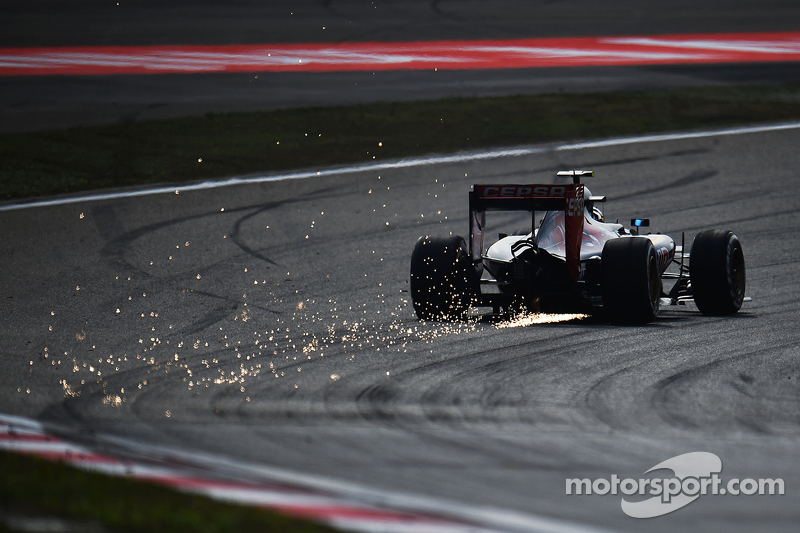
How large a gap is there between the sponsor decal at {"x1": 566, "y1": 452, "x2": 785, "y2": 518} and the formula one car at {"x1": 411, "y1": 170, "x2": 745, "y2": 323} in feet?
11.9

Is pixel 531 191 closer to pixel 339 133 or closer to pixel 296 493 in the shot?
pixel 296 493

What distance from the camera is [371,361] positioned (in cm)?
739

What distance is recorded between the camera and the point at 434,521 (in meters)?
4.34

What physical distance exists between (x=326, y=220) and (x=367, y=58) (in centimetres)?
994

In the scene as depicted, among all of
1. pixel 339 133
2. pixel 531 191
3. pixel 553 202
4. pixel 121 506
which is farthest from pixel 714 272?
pixel 339 133

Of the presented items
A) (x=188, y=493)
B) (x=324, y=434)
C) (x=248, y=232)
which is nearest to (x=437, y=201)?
(x=248, y=232)

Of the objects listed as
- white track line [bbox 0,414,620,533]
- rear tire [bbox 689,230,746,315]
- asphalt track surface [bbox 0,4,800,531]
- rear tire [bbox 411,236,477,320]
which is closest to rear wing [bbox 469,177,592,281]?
rear tire [bbox 411,236,477,320]

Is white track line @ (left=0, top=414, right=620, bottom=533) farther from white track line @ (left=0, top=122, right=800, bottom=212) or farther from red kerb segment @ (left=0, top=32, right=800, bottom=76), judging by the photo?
red kerb segment @ (left=0, top=32, right=800, bottom=76)

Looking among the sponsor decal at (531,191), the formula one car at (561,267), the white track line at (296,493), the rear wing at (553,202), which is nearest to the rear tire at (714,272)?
the formula one car at (561,267)

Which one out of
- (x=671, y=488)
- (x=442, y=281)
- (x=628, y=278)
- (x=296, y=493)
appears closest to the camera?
(x=296, y=493)

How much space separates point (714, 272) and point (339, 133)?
10.2m

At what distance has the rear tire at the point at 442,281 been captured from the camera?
29.9ft

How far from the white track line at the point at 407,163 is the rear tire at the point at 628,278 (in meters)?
8.29

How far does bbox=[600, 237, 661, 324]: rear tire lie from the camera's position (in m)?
8.52
